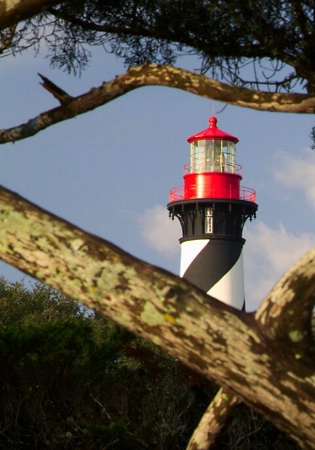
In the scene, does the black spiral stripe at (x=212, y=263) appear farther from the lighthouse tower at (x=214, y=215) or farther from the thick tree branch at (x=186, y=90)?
the thick tree branch at (x=186, y=90)

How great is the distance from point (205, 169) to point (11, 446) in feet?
75.0

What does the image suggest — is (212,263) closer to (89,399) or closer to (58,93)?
(89,399)

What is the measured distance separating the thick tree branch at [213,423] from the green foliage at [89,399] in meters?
4.84

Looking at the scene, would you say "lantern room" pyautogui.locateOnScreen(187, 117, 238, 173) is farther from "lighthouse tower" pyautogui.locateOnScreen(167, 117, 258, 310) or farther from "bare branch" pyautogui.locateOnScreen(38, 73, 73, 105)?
"bare branch" pyautogui.locateOnScreen(38, 73, 73, 105)

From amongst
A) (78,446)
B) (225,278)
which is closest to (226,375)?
(78,446)

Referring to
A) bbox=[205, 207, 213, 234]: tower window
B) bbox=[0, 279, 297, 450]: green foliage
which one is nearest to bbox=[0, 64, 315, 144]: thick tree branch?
bbox=[0, 279, 297, 450]: green foliage

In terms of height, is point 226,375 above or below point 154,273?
below

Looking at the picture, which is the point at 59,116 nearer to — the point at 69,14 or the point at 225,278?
the point at 69,14

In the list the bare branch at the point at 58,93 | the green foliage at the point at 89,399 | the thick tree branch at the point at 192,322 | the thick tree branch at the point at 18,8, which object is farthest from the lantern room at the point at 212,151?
the thick tree branch at the point at 192,322

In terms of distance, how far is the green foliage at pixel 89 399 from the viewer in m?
11.3

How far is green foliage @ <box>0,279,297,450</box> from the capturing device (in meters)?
11.3

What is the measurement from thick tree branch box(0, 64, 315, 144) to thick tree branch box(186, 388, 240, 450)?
6.06 ft

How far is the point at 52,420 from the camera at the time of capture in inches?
452

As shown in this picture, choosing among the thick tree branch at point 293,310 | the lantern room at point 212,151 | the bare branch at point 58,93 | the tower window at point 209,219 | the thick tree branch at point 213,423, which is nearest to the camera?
the thick tree branch at point 293,310
